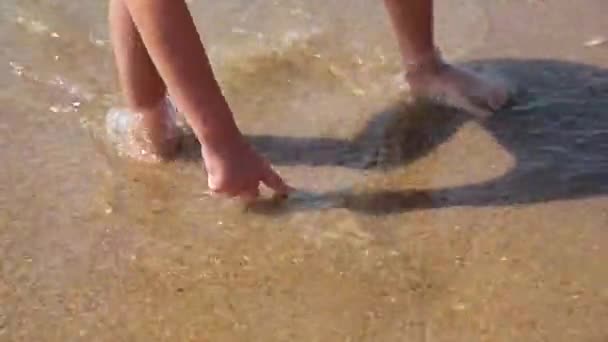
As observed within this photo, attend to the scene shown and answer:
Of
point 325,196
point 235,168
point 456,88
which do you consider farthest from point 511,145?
point 235,168

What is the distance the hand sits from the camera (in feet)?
4.70

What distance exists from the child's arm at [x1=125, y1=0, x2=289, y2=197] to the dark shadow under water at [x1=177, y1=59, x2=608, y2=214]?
0.07 meters

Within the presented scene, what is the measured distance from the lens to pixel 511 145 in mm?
1578

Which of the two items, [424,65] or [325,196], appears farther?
[424,65]

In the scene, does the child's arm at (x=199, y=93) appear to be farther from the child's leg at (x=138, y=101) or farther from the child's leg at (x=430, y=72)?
the child's leg at (x=430, y=72)

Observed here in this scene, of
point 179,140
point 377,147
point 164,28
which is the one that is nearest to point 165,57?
point 164,28

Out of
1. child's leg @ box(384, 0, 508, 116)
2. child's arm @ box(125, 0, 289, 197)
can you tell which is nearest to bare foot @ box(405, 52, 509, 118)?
child's leg @ box(384, 0, 508, 116)

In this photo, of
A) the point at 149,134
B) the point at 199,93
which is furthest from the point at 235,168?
the point at 149,134

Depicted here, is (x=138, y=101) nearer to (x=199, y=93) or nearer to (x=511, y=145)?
(x=199, y=93)

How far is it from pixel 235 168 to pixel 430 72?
380mm

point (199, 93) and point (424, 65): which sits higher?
point (199, 93)

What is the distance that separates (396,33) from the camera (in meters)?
1.71

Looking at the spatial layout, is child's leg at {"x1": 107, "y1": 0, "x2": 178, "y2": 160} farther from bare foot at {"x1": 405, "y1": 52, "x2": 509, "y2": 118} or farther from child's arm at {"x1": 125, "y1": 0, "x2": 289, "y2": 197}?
bare foot at {"x1": 405, "y1": 52, "x2": 509, "y2": 118}

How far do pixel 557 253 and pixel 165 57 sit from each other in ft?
1.70
